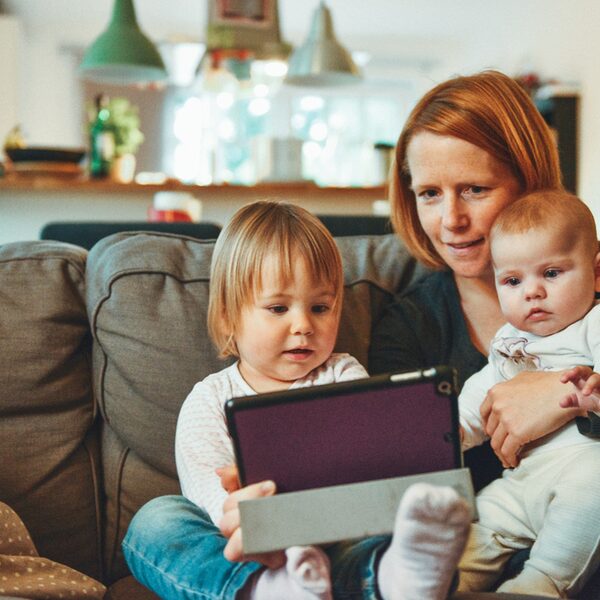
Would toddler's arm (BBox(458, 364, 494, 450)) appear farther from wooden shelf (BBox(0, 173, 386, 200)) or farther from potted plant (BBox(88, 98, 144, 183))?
potted plant (BBox(88, 98, 144, 183))

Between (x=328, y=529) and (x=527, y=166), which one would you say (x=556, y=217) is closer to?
(x=527, y=166)

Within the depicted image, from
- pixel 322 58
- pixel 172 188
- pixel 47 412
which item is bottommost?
pixel 47 412

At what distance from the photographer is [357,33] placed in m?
7.41

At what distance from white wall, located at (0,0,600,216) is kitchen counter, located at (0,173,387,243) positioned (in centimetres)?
249

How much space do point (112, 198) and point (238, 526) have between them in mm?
3556

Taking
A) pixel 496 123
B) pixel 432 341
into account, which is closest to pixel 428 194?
pixel 496 123

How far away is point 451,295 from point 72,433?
0.79 meters

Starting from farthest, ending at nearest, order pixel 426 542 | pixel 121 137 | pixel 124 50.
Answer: pixel 121 137 → pixel 124 50 → pixel 426 542

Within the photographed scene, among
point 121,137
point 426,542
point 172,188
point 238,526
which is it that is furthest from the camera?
point 121,137

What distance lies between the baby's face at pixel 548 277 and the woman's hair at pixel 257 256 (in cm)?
30

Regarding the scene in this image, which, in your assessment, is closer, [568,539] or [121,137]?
[568,539]

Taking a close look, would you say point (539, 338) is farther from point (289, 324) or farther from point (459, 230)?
point (289, 324)

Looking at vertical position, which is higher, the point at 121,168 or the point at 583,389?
the point at 121,168

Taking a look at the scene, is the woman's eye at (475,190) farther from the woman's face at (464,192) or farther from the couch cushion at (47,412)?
the couch cushion at (47,412)
